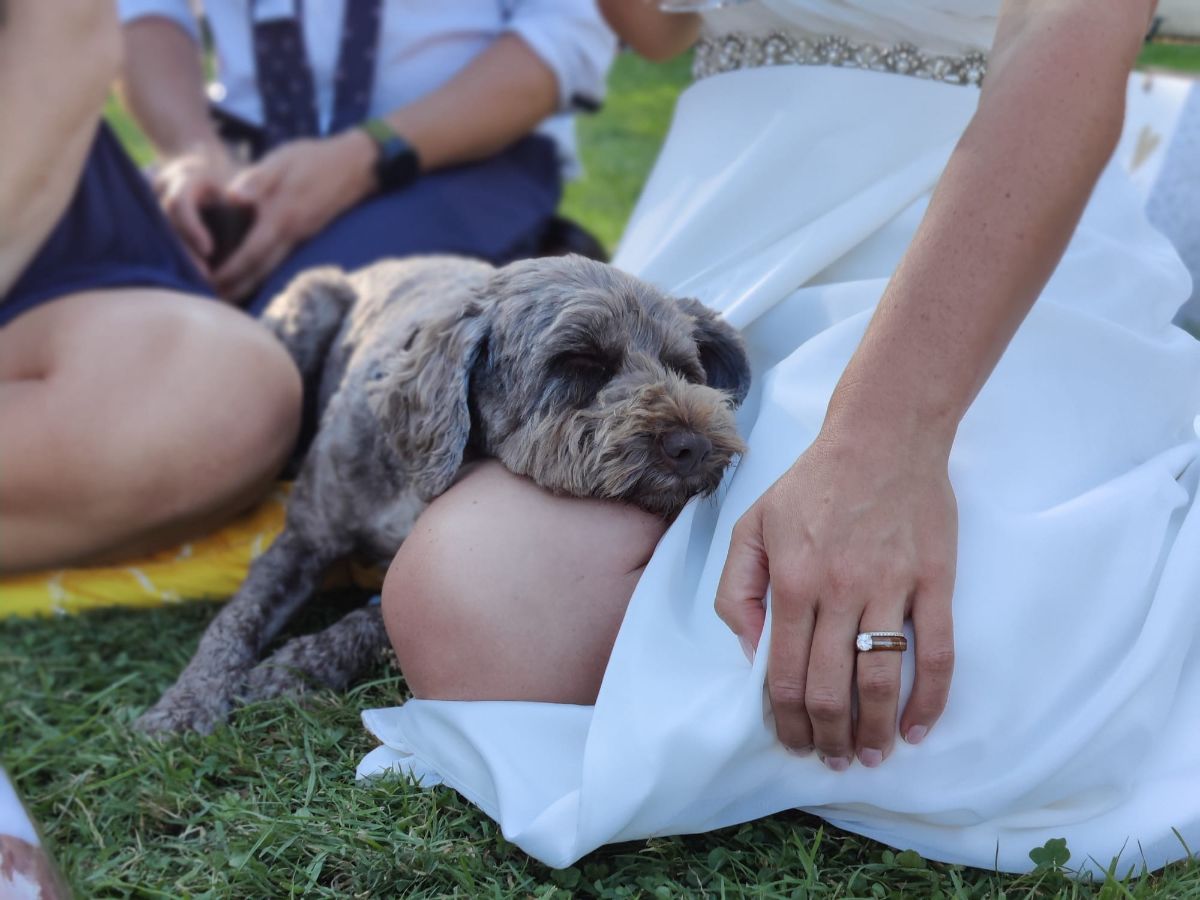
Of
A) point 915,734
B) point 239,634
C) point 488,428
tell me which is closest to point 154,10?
point 239,634

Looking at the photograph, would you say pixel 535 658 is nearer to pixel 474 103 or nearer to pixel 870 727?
pixel 870 727

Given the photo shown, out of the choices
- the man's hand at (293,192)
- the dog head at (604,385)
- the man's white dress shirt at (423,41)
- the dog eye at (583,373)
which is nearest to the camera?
the dog head at (604,385)

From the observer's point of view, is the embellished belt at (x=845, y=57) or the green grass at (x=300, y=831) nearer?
the green grass at (x=300, y=831)

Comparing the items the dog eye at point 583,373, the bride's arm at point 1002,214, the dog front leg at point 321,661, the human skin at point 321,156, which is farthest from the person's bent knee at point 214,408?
the bride's arm at point 1002,214

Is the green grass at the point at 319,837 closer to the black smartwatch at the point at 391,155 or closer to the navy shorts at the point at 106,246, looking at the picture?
the navy shorts at the point at 106,246

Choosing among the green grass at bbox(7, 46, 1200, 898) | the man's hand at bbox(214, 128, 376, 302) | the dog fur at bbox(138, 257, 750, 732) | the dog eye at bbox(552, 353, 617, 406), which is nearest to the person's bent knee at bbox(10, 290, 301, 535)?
the dog fur at bbox(138, 257, 750, 732)

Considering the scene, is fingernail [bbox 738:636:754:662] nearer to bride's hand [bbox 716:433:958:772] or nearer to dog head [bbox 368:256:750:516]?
bride's hand [bbox 716:433:958:772]

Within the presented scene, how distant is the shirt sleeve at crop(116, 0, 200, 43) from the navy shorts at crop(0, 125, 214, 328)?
124 cm

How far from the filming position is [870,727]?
5.52ft

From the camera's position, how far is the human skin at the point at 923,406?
5.38ft

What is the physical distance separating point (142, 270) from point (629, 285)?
5.73ft

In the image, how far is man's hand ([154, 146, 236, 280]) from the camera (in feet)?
13.7

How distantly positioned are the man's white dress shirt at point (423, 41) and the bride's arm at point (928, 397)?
2.92 m

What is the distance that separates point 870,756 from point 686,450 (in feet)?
2.21
